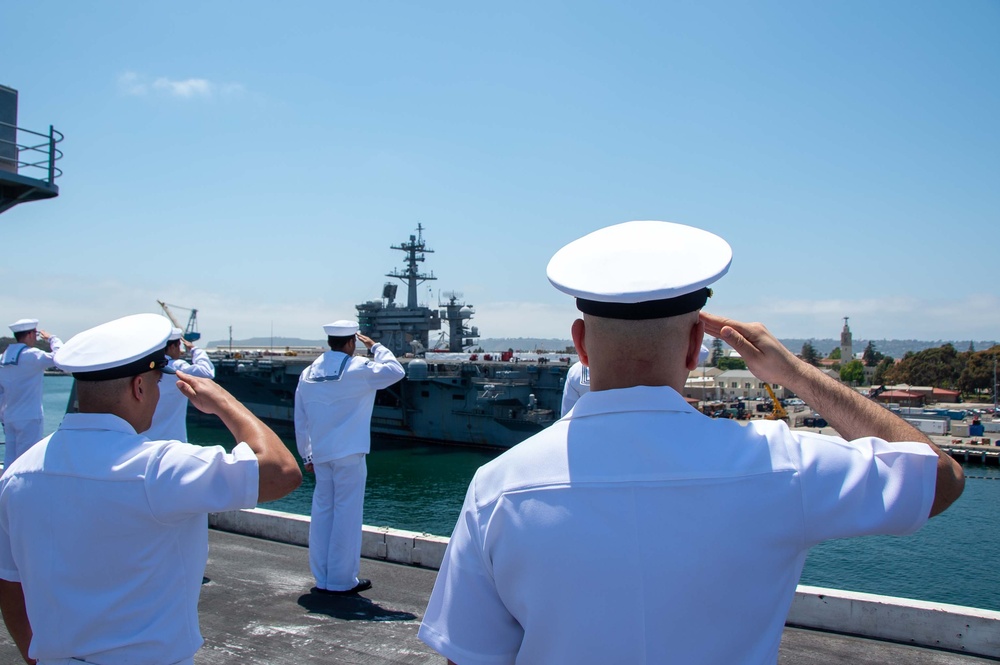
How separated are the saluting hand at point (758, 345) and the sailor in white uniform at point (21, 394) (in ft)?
23.9

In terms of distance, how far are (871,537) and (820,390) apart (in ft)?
73.7

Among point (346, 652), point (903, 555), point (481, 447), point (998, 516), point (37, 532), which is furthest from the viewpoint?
point (481, 447)

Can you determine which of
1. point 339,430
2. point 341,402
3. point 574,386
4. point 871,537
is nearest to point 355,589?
point 339,430

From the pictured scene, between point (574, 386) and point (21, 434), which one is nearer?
point (574, 386)

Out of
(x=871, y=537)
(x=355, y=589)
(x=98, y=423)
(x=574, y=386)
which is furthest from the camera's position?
(x=871, y=537)

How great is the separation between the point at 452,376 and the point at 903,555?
736 inches

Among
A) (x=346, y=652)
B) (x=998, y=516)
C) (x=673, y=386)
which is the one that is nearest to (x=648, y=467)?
(x=673, y=386)

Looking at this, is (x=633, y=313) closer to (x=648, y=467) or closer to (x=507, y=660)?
(x=648, y=467)

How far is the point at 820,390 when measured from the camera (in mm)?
1368

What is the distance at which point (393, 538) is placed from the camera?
5.23 m

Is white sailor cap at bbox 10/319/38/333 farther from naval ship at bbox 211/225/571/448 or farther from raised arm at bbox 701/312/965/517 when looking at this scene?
naval ship at bbox 211/225/571/448

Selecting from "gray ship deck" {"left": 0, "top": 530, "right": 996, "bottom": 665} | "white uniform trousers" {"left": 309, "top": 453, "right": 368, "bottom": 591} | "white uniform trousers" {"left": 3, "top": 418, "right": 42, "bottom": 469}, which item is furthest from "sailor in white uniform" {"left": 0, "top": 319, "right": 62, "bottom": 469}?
"white uniform trousers" {"left": 309, "top": 453, "right": 368, "bottom": 591}

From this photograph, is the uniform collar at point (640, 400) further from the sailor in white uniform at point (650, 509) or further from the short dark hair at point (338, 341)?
the short dark hair at point (338, 341)

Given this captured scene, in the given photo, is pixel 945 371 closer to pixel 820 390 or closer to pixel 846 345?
pixel 846 345
